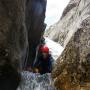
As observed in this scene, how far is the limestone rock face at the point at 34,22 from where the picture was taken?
627 inches

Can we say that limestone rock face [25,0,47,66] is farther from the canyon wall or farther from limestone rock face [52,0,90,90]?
limestone rock face [52,0,90,90]

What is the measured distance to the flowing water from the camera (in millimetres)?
11587

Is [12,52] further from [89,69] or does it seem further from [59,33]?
[59,33]

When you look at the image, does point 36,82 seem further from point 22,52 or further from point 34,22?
point 34,22

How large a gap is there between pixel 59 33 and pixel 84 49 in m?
11.5

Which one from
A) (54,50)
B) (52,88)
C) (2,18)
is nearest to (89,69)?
(52,88)

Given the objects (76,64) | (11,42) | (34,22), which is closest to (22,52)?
(11,42)

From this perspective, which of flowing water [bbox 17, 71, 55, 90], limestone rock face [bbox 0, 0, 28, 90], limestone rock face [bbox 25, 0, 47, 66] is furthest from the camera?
limestone rock face [bbox 25, 0, 47, 66]

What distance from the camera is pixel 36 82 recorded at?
11945 millimetres

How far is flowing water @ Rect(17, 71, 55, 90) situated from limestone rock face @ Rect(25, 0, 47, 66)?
4.11 meters

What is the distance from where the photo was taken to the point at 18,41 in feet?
36.3

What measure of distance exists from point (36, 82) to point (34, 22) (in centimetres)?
536

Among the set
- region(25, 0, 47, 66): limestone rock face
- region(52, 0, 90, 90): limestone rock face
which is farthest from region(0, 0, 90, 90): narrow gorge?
region(25, 0, 47, 66): limestone rock face

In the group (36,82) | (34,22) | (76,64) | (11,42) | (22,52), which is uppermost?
(34,22)
